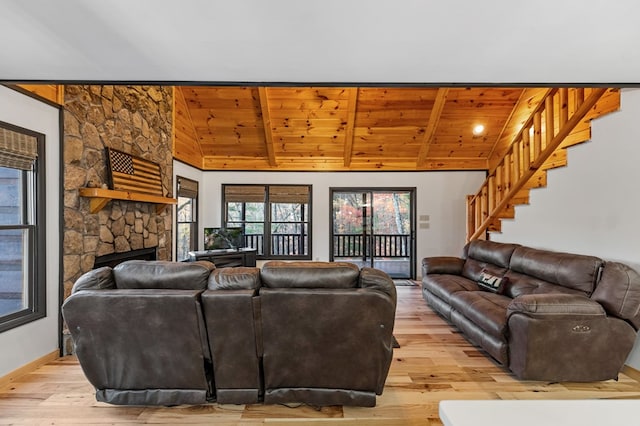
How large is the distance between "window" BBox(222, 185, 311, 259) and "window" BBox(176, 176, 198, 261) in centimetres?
69

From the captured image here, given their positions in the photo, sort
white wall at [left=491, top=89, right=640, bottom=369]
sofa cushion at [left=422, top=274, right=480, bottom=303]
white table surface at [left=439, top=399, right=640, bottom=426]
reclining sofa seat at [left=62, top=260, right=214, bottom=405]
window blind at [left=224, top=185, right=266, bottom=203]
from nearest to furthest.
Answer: white table surface at [left=439, top=399, right=640, bottom=426], reclining sofa seat at [left=62, top=260, right=214, bottom=405], white wall at [left=491, top=89, right=640, bottom=369], sofa cushion at [left=422, top=274, right=480, bottom=303], window blind at [left=224, top=185, right=266, bottom=203]

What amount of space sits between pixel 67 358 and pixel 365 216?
5.45m

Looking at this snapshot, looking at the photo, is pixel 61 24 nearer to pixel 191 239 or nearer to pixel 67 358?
pixel 67 358

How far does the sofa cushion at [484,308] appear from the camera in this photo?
2.72 meters

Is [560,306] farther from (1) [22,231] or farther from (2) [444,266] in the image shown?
(1) [22,231]

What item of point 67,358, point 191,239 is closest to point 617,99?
point 67,358

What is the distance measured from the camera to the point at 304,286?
80.7 inches

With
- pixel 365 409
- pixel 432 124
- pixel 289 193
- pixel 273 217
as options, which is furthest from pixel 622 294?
pixel 273 217

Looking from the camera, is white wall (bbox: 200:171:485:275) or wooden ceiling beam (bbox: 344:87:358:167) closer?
wooden ceiling beam (bbox: 344:87:358:167)

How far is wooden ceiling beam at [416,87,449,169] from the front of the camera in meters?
5.25

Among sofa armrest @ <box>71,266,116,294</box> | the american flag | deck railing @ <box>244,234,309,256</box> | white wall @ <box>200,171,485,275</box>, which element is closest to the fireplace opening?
the american flag

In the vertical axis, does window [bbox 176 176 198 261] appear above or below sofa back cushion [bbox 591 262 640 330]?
above

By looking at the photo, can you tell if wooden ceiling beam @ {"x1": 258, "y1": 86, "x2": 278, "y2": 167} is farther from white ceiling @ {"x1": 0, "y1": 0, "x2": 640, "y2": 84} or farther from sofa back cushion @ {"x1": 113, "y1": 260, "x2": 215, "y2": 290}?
sofa back cushion @ {"x1": 113, "y1": 260, "x2": 215, "y2": 290}

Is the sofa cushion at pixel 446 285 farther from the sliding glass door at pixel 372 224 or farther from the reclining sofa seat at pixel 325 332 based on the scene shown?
the sliding glass door at pixel 372 224
